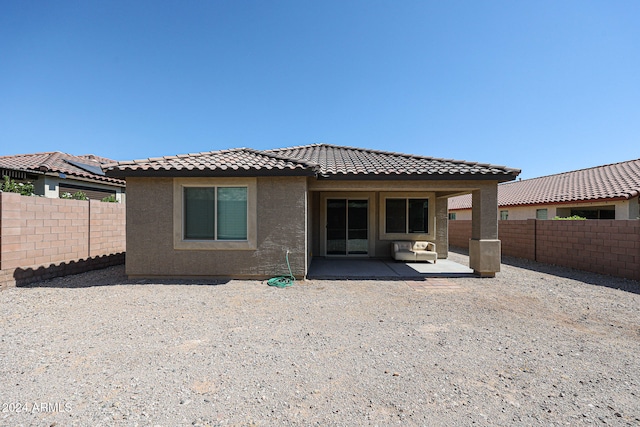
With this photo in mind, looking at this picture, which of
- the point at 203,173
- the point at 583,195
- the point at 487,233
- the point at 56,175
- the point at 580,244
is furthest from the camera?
the point at 583,195

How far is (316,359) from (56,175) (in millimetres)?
16323

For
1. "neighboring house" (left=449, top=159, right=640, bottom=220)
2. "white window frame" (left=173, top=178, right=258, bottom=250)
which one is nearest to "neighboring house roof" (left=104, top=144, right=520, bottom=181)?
"white window frame" (left=173, top=178, right=258, bottom=250)

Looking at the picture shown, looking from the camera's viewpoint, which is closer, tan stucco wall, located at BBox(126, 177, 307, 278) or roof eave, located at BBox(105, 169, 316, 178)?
roof eave, located at BBox(105, 169, 316, 178)

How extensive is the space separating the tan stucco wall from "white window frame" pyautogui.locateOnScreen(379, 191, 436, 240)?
5.10 m

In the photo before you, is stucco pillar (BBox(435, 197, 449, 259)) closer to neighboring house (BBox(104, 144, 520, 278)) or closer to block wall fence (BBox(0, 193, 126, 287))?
A: neighboring house (BBox(104, 144, 520, 278))

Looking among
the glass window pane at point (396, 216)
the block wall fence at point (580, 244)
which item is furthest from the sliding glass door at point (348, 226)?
the block wall fence at point (580, 244)

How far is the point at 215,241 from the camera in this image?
7934 millimetres

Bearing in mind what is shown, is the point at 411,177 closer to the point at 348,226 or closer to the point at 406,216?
the point at 406,216

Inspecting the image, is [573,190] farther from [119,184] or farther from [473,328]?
[119,184]

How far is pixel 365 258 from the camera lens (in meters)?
11.9

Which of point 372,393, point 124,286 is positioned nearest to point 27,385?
point 372,393

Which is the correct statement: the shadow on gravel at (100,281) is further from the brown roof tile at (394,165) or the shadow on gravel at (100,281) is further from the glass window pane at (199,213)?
the brown roof tile at (394,165)

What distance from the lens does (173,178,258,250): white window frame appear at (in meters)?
7.88

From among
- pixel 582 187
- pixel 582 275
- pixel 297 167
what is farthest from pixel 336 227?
pixel 582 187
